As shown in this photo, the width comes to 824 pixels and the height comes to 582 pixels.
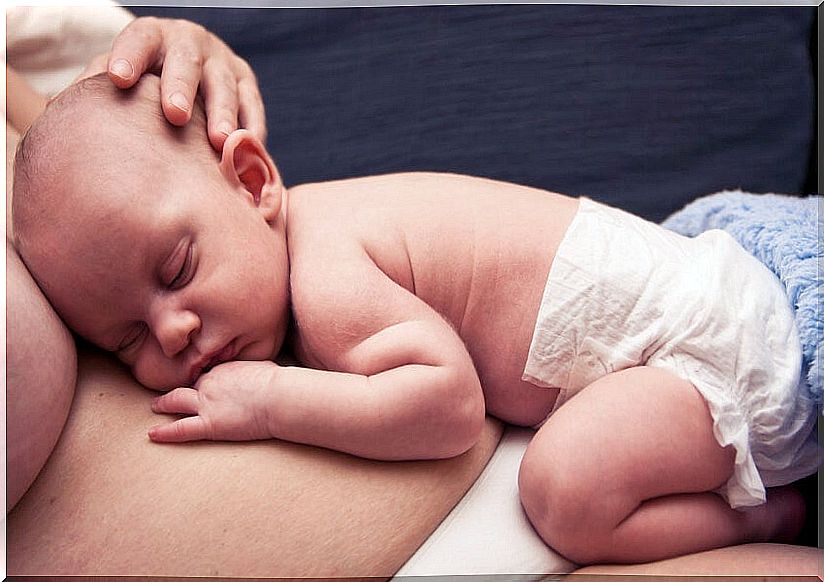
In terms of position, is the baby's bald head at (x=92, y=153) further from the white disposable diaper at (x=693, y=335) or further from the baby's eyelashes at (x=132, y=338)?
the white disposable diaper at (x=693, y=335)

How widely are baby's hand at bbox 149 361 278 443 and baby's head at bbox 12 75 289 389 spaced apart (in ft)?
0.06

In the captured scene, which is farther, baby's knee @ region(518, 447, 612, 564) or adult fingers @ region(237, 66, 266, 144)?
adult fingers @ region(237, 66, 266, 144)

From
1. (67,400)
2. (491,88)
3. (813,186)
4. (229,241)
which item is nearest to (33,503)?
(67,400)

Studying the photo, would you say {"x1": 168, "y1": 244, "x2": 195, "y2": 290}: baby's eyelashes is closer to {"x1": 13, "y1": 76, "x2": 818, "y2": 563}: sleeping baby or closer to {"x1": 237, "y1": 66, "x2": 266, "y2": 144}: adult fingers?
{"x1": 13, "y1": 76, "x2": 818, "y2": 563}: sleeping baby

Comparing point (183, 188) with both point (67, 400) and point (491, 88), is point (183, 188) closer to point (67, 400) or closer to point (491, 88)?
point (67, 400)

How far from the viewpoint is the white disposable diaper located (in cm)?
67

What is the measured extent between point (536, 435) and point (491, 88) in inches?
11.4

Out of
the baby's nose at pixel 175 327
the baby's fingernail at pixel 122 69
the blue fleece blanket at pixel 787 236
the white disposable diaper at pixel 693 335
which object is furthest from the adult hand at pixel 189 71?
the blue fleece blanket at pixel 787 236

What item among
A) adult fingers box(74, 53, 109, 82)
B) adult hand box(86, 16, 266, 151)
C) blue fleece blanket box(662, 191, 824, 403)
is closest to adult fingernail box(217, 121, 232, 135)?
adult hand box(86, 16, 266, 151)

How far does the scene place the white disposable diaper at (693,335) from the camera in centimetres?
67

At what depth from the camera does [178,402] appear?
0.67 m

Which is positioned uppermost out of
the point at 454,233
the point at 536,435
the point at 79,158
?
the point at 79,158

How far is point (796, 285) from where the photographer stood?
705 mm

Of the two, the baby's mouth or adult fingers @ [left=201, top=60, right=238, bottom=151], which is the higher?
adult fingers @ [left=201, top=60, right=238, bottom=151]
